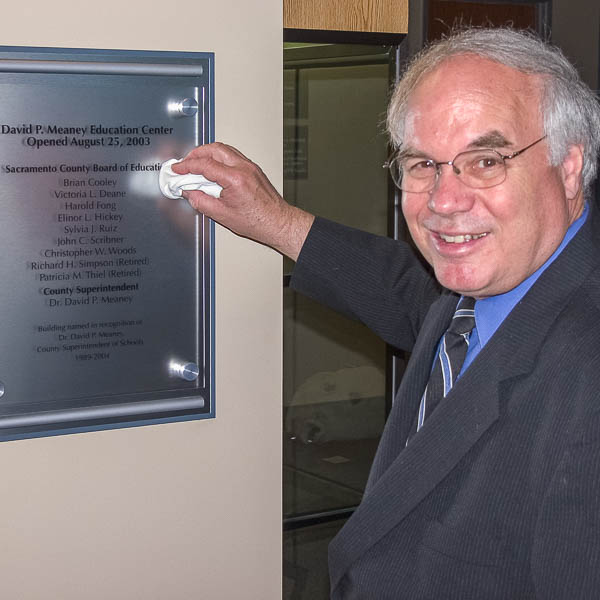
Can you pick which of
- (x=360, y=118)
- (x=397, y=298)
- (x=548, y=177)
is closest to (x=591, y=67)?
(x=360, y=118)

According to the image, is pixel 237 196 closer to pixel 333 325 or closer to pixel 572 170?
pixel 572 170

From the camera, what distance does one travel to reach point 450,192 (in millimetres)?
1613

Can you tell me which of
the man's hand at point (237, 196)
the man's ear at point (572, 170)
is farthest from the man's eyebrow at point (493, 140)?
the man's hand at point (237, 196)

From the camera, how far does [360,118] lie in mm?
2482

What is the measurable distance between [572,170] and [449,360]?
1.35ft

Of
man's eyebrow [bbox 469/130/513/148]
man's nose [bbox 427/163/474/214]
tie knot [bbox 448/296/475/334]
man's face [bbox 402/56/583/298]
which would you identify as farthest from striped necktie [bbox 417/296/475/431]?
man's eyebrow [bbox 469/130/513/148]

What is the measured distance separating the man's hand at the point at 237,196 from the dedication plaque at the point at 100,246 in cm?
3

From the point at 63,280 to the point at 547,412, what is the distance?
2.83 feet

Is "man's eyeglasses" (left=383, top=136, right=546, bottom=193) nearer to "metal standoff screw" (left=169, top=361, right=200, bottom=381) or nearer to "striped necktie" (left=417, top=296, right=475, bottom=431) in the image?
"striped necktie" (left=417, top=296, right=475, bottom=431)

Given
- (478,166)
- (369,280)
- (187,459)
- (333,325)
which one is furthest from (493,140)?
(333,325)

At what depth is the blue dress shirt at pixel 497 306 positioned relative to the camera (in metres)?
1.66

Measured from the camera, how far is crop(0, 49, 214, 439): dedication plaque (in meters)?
1.71

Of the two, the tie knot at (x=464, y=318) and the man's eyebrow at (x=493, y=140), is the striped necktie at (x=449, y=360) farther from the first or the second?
the man's eyebrow at (x=493, y=140)

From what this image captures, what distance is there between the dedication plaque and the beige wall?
40 mm
